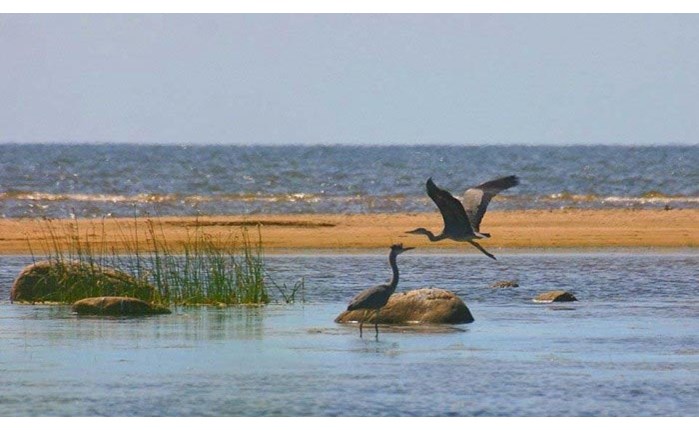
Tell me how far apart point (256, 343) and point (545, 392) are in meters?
4.03

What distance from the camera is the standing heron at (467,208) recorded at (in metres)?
17.6

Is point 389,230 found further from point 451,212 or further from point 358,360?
point 358,360

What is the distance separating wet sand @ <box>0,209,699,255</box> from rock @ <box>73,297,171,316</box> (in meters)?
8.37

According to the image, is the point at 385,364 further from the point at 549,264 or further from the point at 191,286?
the point at 549,264

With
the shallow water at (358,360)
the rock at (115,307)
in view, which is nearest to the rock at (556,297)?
the shallow water at (358,360)

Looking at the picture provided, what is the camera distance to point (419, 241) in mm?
31625

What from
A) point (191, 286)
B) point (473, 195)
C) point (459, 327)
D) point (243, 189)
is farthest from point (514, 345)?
point (243, 189)

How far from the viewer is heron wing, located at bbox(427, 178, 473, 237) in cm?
1733

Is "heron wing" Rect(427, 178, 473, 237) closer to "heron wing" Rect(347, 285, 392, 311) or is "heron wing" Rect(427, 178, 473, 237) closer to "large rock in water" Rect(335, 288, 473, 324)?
"large rock in water" Rect(335, 288, 473, 324)

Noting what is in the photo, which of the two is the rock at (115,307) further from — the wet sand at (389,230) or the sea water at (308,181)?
the sea water at (308,181)

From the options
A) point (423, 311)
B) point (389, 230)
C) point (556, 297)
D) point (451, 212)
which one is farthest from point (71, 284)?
point (389, 230)

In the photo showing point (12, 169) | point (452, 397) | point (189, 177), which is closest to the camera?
point (452, 397)

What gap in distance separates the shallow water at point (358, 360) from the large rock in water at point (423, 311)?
236mm

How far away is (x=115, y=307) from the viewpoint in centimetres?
1911
